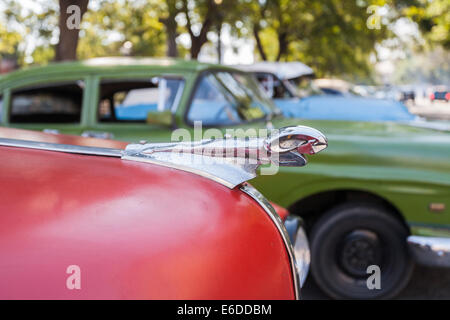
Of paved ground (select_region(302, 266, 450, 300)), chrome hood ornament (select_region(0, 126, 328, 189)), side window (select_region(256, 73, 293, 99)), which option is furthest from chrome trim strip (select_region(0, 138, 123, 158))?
side window (select_region(256, 73, 293, 99))

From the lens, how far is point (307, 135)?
1.38m

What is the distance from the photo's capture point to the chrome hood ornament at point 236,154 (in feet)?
4.53

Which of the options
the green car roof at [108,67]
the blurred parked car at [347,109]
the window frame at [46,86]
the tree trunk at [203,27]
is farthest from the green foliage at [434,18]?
the window frame at [46,86]

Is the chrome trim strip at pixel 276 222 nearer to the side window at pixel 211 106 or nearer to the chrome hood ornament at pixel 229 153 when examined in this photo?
the chrome hood ornament at pixel 229 153

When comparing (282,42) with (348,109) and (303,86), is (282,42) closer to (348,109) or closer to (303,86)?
(303,86)

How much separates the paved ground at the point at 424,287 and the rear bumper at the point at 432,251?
61 centimetres

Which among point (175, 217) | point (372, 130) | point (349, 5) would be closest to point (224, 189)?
point (175, 217)

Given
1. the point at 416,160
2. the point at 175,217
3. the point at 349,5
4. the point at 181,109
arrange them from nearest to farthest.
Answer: the point at 175,217
the point at 416,160
the point at 181,109
the point at 349,5

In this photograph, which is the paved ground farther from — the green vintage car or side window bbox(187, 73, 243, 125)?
side window bbox(187, 73, 243, 125)

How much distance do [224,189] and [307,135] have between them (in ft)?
0.88

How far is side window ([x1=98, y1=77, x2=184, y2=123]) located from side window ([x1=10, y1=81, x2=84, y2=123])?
21cm

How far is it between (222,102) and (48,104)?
1.48 metres
